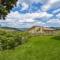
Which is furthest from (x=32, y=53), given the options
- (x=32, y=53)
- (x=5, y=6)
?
(x=5, y=6)

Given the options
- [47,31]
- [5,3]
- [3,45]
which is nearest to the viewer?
[5,3]

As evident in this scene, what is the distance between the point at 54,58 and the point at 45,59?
2.60 ft

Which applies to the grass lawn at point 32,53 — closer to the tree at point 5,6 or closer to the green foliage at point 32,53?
the green foliage at point 32,53

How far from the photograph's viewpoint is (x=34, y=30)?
61.5 m

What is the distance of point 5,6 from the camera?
24.1 m

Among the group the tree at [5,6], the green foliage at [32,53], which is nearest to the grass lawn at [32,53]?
the green foliage at [32,53]

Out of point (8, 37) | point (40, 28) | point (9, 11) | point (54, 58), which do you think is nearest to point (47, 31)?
point (40, 28)

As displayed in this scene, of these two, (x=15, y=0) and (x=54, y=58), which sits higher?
(x=15, y=0)

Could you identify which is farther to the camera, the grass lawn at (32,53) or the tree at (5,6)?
the tree at (5,6)

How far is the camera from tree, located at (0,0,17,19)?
76.5ft

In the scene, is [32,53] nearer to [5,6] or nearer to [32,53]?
[32,53]

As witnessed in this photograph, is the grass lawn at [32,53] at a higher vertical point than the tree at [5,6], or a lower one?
lower

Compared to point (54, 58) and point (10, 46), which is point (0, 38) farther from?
point (54, 58)

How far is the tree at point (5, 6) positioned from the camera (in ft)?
76.5
